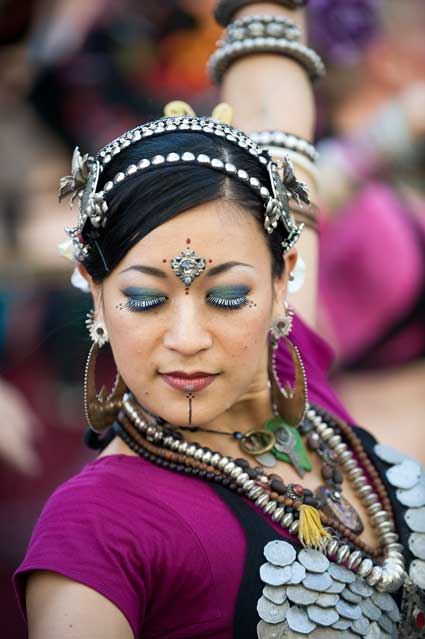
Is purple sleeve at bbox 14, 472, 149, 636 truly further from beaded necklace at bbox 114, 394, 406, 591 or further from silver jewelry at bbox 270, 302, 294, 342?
silver jewelry at bbox 270, 302, 294, 342

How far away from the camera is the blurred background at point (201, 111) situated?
483 centimetres

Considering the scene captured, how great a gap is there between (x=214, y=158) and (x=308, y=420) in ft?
2.63

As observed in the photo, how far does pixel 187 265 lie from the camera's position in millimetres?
1784

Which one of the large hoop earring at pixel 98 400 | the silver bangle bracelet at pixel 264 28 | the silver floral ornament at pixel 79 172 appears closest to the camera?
the silver floral ornament at pixel 79 172

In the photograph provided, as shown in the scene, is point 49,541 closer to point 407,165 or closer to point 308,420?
point 308,420

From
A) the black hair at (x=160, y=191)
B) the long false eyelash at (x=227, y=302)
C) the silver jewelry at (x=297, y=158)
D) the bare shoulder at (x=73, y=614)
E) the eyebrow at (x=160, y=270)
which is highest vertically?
the silver jewelry at (x=297, y=158)

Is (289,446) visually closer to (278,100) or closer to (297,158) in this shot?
(297,158)

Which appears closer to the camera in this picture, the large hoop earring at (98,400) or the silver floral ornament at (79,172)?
the silver floral ornament at (79,172)

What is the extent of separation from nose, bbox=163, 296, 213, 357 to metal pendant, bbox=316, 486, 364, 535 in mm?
552

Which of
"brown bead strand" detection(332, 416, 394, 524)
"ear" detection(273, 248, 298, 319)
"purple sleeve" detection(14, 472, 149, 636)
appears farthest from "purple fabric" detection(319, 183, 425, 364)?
"purple sleeve" detection(14, 472, 149, 636)

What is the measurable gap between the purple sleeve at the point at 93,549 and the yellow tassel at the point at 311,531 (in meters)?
0.39

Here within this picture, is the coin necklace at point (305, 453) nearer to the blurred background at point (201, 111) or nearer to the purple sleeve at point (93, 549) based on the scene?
the purple sleeve at point (93, 549)

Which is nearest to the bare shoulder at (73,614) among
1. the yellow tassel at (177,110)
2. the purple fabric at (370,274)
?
the yellow tassel at (177,110)

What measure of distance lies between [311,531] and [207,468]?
264mm
